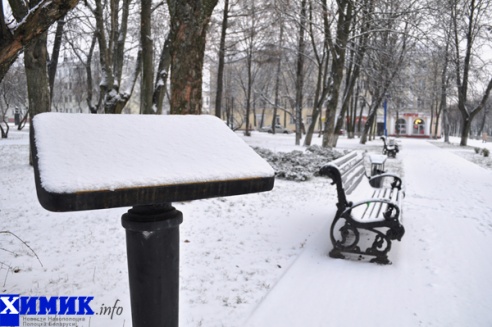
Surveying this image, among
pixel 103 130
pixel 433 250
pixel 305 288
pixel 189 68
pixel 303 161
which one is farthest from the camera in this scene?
pixel 303 161

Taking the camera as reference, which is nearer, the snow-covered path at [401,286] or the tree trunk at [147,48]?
the snow-covered path at [401,286]

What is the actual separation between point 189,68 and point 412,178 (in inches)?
288

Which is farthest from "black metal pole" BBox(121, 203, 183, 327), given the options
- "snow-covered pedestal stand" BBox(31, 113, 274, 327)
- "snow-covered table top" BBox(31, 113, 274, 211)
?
"snow-covered table top" BBox(31, 113, 274, 211)

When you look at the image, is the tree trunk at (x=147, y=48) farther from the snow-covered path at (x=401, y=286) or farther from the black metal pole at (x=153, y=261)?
the black metal pole at (x=153, y=261)

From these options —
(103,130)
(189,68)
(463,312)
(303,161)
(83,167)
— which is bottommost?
(463,312)

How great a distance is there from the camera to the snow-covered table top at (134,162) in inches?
48.8

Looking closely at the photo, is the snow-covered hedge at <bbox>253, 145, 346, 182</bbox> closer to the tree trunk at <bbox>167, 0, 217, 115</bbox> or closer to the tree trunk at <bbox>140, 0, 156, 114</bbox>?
the tree trunk at <bbox>140, 0, 156, 114</bbox>

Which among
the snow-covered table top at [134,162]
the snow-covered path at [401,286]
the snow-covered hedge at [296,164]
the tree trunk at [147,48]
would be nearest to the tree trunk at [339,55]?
the snow-covered hedge at [296,164]

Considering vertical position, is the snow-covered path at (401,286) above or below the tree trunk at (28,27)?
below

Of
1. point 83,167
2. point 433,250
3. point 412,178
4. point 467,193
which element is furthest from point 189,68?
point 412,178

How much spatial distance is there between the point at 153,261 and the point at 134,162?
1.55 ft

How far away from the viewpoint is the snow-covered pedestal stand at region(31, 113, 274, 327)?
1.26 m

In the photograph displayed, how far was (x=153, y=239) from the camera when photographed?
1.58 meters

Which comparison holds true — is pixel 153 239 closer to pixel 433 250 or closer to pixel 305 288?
pixel 305 288
